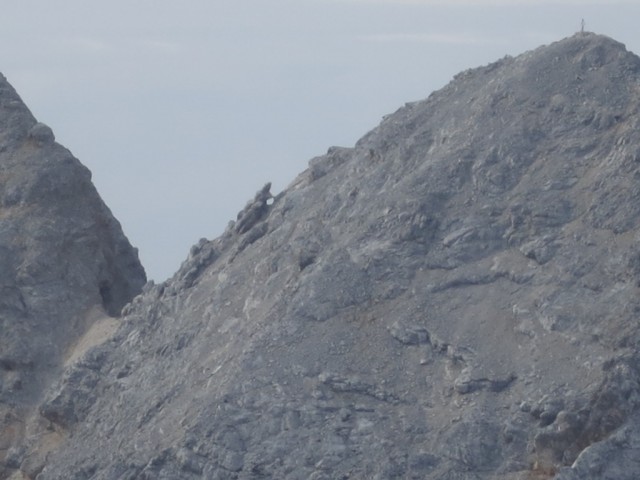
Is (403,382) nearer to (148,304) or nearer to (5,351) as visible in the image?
(148,304)

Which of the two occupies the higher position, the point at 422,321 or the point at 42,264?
the point at 42,264

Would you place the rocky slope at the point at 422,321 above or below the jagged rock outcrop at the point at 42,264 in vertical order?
below

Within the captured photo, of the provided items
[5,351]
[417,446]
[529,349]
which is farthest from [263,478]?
[5,351]

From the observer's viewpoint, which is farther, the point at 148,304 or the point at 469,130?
the point at 148,304

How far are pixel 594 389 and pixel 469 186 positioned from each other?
485cm

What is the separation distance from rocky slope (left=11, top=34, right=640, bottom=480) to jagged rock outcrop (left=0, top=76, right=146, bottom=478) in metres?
0.99

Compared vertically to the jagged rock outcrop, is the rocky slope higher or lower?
lower

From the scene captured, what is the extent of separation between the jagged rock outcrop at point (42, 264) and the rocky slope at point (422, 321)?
988 mm

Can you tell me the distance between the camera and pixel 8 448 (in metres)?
28.7

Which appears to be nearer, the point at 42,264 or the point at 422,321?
the point at 422,321

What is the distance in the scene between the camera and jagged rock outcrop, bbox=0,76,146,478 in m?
29.5

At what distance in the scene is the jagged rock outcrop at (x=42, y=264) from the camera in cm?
2955

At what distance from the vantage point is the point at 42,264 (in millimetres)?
30875

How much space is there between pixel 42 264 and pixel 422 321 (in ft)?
29.8
